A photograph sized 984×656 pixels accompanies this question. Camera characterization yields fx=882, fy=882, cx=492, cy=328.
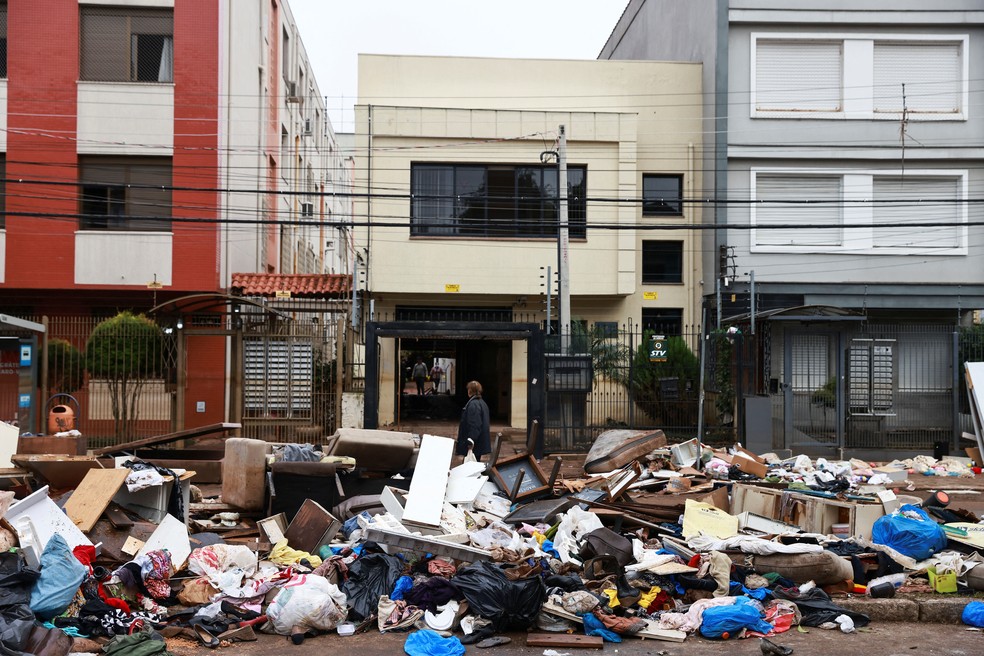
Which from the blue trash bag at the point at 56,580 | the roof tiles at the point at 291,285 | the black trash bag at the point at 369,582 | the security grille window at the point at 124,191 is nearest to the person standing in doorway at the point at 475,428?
the black trash bag at the point at 369,582

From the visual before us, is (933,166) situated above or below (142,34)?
below

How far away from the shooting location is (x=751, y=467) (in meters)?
14.5

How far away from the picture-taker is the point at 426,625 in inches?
297

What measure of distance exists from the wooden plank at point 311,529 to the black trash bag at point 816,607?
4.50 m

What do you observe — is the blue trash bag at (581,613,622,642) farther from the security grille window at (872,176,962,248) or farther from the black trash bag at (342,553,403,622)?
the security grille window at (872,176,962,248)

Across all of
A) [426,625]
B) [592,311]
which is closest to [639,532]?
[426,625]

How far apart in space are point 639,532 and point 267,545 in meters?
4.03

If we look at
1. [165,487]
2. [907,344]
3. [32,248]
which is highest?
[32,248]

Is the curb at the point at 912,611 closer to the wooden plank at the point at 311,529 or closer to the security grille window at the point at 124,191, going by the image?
the wooden plank at the point at 311,529

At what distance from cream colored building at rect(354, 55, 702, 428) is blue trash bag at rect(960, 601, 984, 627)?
52.5ft

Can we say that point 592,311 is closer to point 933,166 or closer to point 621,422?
point 621,422

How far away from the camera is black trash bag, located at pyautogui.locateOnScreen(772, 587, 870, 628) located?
775 centimetres

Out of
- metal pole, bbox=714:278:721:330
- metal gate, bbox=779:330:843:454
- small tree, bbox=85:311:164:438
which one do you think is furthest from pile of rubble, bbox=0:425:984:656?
metal pole, bbox=714:278:721:330

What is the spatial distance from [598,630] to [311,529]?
11.3 ft
